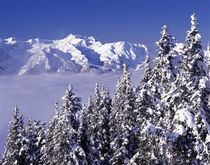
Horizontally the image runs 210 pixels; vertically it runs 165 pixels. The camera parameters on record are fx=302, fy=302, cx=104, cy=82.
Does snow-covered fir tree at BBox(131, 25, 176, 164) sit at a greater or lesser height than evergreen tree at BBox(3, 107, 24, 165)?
greater

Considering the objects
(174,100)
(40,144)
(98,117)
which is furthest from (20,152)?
(174,100)

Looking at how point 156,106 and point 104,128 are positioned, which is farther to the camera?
A: point 104,128

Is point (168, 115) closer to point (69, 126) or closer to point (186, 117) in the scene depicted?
point (186, 117)

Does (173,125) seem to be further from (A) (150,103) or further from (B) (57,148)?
(B) (57,148)

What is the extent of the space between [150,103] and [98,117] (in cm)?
2349

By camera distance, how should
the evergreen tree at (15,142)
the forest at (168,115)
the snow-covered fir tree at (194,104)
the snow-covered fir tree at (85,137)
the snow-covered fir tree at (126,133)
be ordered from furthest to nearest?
1. the evergreen tree at (15,142)
2. the snow-covered fir tree at (126,133)
3. the snow-covered fir tree at (85,137)
4. the forest at (168,115)
5. the snow-covered fir tree at (194,104)

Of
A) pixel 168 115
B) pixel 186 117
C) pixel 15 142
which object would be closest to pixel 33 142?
pixel 15 142

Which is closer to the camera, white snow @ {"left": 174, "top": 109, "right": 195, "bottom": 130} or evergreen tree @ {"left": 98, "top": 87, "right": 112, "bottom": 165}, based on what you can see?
white snow @ {"left": 174, "top": 109, "right": 195, "bottom": 130}

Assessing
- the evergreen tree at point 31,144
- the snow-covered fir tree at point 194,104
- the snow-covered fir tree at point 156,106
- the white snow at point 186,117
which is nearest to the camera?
the white snow at point 186,117

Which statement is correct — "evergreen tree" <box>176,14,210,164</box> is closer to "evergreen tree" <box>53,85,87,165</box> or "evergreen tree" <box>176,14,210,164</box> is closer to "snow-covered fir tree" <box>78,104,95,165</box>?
"evergreen tree" <box>53,85,87,165</box>

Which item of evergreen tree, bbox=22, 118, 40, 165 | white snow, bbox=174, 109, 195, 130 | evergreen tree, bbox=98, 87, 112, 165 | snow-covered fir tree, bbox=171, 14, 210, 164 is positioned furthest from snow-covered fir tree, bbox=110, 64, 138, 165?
white snow, bbox=174, 109, 195, 130

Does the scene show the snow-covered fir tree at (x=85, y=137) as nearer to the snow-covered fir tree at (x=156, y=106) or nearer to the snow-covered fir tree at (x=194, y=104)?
the snow-covered fir tree at (x=156, y=106)

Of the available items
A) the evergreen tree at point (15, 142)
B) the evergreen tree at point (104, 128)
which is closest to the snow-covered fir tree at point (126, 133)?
the evergreen tree at point (104, 128)

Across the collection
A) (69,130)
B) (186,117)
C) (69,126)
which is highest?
(186,117)
